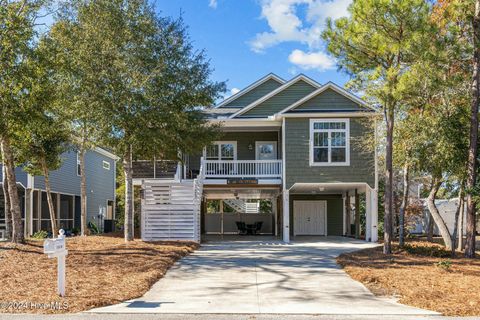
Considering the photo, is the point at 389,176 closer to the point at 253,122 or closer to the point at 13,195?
the point at 253,122

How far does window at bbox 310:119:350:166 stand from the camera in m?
20.9

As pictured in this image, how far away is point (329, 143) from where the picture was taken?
21.0 meters

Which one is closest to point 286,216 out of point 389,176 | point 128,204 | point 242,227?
point 242,227

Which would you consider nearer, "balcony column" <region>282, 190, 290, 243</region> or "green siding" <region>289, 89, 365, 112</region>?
"balcony column" <region>282, 190, 290, 243</region>

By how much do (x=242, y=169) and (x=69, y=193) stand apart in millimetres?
11635

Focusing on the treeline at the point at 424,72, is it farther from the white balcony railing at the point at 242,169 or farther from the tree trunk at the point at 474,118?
the white balcony railing at the point at 242,169

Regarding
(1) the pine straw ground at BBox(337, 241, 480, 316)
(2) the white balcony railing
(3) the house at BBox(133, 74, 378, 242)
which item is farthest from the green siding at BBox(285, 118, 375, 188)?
(1) the pine straw ground at BBox(337, 241, 480, 316)

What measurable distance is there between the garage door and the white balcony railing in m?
4.58

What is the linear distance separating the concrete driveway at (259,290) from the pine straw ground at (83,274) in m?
0.37

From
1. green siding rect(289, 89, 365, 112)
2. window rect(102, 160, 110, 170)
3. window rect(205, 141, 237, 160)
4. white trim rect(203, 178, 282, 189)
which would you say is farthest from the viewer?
window rect(102, 160, 110, 170)

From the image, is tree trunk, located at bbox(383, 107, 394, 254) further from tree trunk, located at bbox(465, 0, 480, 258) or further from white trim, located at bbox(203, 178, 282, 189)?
white trim, located at bbox(203, 178, 282, 189)

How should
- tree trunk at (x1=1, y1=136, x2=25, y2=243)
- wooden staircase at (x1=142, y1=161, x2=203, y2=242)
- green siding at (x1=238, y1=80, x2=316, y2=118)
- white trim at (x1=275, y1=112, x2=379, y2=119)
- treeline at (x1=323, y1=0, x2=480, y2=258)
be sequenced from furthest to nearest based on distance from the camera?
green siding at (x1=238, y1=80, x2=316, y2=118) < white trim at (x1=275, y1=112, x2=379, y2=119) < wooden staircase at (x1=142, y1=161, x2=203, y2=242) < tree trunk at (x1=1, y1=136, x2=25, y2=243) < treeline at (x1=323, y1=0, x2=480, y2=258)

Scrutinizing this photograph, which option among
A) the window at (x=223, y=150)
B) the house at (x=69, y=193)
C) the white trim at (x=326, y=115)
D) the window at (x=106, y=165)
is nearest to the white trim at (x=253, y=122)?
the white trim at (x=326, y=115)

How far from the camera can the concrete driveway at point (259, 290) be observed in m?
7.86
